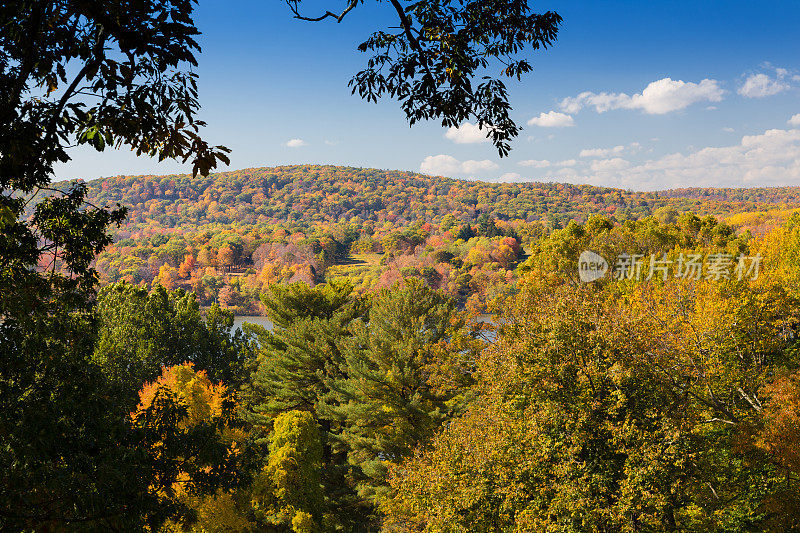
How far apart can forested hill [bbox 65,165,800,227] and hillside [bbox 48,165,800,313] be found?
0.46 meters

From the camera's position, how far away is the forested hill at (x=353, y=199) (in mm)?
148875

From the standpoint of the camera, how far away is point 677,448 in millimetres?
10945

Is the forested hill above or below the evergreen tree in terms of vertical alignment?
above

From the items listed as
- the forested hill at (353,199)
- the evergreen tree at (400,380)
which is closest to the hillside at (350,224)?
the forested hill at (353,199)

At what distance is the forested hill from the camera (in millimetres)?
148875

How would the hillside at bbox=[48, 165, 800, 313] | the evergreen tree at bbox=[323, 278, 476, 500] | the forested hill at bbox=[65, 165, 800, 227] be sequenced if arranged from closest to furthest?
the evergreen tree at bbox=[323, 278, 476, 500], the hillside at bbox=[48, 165, 800, 313], the forested hill at bbox=[65, 165, 800, 227]

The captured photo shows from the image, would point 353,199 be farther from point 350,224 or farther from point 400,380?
point 400,380

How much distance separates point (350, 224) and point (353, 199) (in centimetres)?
3066

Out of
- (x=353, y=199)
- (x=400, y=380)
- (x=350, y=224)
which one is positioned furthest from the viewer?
(x=353, y=199)

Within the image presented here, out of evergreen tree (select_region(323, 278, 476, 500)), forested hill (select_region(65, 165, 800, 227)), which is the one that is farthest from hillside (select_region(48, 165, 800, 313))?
evergreen tree (select_region(323, 278, 476, 500))

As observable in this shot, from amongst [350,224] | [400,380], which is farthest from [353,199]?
[400,380]

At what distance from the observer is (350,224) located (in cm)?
14538

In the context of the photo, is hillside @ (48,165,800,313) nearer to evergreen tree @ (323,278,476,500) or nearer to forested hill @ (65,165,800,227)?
forested hill @ (65,165,800,227)

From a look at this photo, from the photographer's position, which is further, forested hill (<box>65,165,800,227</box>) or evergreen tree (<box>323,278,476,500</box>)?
forested hill (<box>65,165,800,227</box>)
